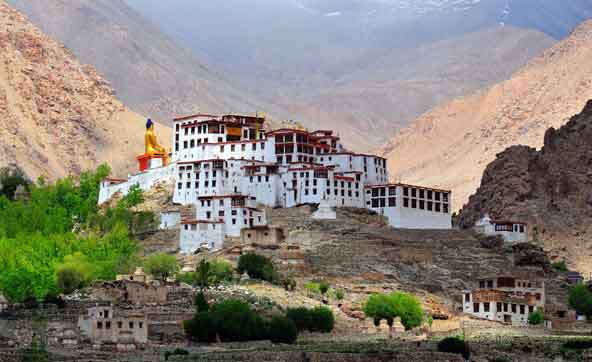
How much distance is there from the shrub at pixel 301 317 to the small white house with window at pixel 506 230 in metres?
30.6

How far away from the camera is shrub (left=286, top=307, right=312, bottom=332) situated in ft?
381

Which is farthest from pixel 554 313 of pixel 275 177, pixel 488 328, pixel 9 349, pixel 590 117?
pixel 9 349

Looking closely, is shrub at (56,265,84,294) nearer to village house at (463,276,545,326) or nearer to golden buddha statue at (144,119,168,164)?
village house at (463,276,545,326)

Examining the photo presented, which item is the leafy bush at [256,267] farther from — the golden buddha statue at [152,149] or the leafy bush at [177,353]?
the golden buddha statue at [152,149]

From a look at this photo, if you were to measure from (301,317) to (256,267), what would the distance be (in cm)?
1256

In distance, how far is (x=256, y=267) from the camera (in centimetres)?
12850

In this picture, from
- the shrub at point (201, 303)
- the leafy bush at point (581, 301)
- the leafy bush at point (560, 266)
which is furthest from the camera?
the leafy bush at point (560, 266)

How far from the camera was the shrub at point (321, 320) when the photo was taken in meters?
117

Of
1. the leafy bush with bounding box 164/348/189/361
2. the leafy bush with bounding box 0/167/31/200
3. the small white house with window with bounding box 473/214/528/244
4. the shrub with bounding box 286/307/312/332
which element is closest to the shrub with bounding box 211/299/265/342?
the shrub with bounding box 286/307/312/332

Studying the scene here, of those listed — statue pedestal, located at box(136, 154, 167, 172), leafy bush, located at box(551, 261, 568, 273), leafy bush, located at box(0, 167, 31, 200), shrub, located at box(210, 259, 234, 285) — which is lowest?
shrub, located at box(210, 259, 234, 285)

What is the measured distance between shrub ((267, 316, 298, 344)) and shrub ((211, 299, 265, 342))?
0.57 metres

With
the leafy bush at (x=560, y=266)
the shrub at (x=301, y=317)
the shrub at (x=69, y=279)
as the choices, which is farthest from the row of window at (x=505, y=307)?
the shrub at (x=69, y=279)

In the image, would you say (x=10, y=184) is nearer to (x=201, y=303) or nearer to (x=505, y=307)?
(x=201, y=303)

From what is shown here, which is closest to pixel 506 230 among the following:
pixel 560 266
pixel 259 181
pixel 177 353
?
pixel 560 266
